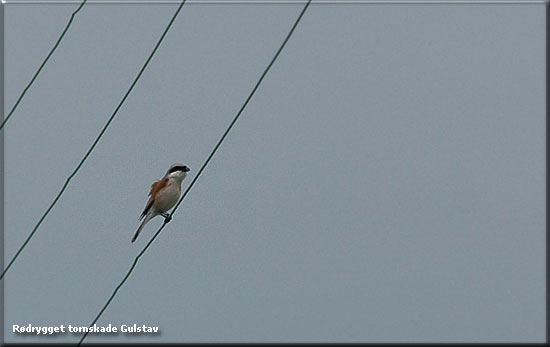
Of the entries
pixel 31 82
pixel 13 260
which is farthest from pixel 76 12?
pixel 13 260

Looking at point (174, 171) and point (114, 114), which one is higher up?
point (174, 171)

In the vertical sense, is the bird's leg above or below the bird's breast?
below

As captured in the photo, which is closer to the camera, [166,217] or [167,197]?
[167,197]

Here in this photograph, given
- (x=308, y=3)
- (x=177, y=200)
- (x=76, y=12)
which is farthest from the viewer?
(x=177, y=200)

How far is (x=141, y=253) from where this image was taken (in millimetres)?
6645

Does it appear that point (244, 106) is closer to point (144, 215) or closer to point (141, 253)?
point (141, 253)

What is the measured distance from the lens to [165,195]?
9414mm

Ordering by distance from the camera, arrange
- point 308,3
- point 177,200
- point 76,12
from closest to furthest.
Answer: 1. point 308,3
2. point 76,12
3. point 177,200

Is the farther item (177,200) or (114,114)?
(177,200)

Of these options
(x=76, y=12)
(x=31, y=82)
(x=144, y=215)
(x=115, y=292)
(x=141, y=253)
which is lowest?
(x=115, y=292)

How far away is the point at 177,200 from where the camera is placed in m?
9.48

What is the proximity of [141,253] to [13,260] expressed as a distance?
0.83 metres

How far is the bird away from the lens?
30.9 feet

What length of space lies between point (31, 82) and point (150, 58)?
745 millimetres
